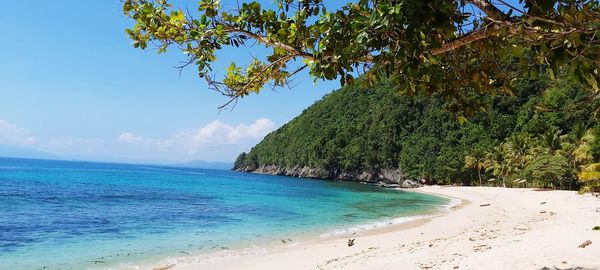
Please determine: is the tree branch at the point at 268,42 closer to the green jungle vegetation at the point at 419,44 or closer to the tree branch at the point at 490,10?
the green jungle vegetation at the point at 419,44

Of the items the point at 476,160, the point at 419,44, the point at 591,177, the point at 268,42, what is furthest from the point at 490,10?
the point at 476,160

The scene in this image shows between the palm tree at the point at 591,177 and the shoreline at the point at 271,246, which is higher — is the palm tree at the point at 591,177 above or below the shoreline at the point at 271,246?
above

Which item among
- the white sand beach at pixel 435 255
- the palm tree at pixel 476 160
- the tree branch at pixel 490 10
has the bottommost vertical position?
the white sand beach at pixel 435 255

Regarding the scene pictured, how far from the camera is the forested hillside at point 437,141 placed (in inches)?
1722

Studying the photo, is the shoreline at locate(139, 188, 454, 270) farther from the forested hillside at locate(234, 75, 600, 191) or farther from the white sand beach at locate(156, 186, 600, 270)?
the forested hillside at locate(234, 75, 600, 191)

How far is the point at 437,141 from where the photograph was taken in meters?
79.9

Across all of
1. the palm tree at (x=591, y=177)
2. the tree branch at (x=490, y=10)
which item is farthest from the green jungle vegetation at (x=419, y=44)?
the palm tree at (x=591, y=177)

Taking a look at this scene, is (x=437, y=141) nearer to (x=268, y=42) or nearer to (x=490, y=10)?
(x=268, y=42)

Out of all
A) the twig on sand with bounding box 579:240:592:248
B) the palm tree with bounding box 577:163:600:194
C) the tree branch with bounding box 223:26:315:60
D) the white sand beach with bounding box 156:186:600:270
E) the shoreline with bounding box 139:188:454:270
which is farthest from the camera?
the palm tree with bounding box 577:163:600:194

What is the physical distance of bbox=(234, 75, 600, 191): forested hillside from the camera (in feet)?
144

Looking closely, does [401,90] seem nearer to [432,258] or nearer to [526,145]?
[432,258]

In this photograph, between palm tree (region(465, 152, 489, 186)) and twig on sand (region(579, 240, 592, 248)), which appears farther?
palm tree (region(465, 152, 489, 186))

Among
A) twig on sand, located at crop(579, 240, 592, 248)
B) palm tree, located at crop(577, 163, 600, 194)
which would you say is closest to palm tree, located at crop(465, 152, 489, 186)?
palm tree, located at crop(577, 163, 600, 194)

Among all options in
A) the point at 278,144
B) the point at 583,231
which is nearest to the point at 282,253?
the point at 583,231
